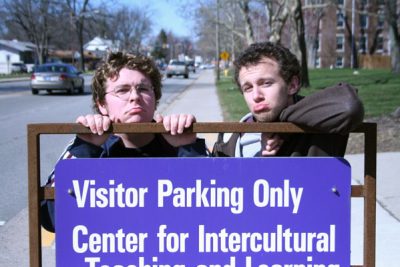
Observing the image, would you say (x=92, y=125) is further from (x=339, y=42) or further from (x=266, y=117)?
(x=339, y=42)

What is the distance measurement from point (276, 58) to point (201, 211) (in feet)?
2.41

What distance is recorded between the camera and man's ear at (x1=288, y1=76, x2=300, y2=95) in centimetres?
231

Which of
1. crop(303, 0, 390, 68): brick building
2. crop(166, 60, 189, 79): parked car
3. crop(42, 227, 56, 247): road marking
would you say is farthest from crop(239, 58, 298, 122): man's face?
crop(303, 0, 390, 68): brick building

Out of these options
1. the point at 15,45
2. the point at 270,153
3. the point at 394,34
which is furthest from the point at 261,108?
the point at 15,45

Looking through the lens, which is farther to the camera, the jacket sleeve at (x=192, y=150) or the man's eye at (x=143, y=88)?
the man's eye at (x=143, y=88)

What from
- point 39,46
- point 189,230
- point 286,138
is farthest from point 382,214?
point 39,46

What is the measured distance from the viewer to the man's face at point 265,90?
87.7 inches

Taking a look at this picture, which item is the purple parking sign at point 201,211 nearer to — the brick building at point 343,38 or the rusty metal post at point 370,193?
the rusty metal post at point 370,193

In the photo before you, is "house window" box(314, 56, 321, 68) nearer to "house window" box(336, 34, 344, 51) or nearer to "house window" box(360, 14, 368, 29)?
"house window" box(336, 34, 344, 51)

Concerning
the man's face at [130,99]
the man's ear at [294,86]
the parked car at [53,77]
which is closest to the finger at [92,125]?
the man's face at [130,99]

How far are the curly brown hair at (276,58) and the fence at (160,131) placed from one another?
1.16 ft

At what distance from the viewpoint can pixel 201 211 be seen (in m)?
1.98

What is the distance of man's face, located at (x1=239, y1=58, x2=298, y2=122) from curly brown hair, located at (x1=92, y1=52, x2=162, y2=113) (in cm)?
39

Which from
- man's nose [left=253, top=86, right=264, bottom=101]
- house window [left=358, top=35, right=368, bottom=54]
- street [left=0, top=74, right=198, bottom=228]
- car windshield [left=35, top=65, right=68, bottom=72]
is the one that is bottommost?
street [left=0, top=74, right=198, bottom=228]
